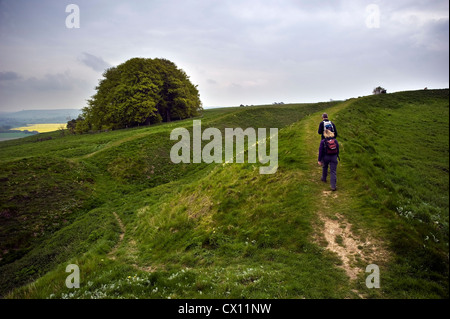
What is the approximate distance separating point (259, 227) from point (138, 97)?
44680 mm

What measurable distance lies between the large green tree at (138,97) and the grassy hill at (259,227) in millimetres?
26272

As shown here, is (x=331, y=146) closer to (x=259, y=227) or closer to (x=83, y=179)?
(x=259, y=227)

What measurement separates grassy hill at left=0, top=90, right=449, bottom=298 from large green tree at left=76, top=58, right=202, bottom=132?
2627 centimetres

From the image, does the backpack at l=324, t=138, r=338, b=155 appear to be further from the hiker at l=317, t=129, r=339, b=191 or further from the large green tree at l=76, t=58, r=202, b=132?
the large green tree at l=76, t=58, r=202, b=132

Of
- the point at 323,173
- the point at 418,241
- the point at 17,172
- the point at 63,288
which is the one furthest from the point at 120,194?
the point at 418,241

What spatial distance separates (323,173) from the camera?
37.6ft

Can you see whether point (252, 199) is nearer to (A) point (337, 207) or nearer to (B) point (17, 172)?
(A) point (337, 207)

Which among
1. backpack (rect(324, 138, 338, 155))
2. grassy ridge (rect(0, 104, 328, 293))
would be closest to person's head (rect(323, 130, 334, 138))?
backpack (rect(324, 138, 338, 155))

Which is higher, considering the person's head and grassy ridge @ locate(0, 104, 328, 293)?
the person's head

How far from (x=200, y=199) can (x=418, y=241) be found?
35.8 feet

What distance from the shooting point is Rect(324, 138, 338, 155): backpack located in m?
10.5

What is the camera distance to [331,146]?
34.6 feet

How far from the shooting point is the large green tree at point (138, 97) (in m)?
47.1

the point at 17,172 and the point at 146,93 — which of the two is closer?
the point at 17,172
